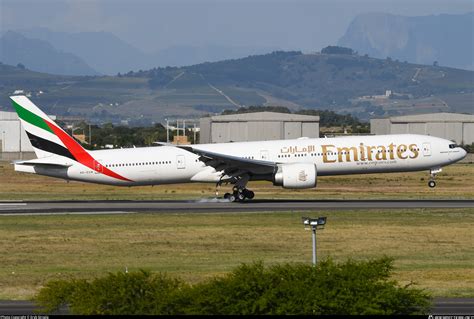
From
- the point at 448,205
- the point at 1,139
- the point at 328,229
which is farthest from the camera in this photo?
the point at 1,139

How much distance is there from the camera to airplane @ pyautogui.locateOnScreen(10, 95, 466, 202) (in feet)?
202

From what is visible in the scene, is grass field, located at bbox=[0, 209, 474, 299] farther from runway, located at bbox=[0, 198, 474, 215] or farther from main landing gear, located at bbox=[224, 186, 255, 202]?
main landing gear, located at bbox=[224, 186, 255, 202]

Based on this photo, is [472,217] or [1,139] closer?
[472,217]

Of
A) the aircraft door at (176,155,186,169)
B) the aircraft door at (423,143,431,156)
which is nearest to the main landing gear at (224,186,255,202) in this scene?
the aircraft door at (176,155,186,169)

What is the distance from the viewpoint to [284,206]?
59625 mm

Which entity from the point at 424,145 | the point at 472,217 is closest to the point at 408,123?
the point at 424,145

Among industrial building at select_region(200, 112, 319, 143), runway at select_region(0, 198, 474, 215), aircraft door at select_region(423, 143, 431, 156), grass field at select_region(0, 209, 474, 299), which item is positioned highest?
industrial building at select_region(200, 112, 319, 143)

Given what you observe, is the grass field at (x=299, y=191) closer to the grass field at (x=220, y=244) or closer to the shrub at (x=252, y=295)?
the grass field at (x=220, y=244)

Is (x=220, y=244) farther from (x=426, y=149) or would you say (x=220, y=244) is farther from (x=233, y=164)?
(x=426, y=149)

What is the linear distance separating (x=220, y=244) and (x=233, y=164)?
16076 mm

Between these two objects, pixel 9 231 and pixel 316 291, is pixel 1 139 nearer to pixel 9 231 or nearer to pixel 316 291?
pixel 9 231

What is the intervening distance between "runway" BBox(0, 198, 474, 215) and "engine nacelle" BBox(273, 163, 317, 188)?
119 cm

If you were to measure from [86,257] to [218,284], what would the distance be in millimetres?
19263

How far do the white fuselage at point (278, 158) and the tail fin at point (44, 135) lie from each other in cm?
64
